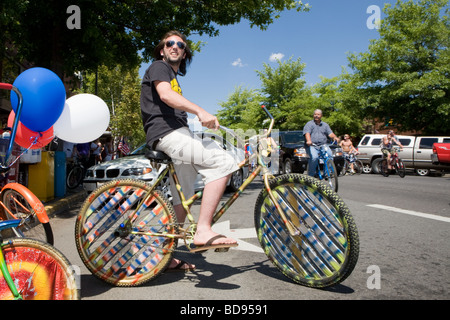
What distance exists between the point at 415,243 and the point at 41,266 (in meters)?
3.71

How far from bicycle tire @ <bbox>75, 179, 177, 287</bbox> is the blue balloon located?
4.72 ft

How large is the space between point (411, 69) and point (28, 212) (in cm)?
2711

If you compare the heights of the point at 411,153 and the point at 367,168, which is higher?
the point at 411,153

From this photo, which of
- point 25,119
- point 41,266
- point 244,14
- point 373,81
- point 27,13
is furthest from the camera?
point 373,81

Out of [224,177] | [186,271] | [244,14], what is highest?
[244,14]

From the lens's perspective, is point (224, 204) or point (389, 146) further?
point (389, 146)

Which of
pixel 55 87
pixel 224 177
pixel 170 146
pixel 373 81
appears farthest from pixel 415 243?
pixel 373 81

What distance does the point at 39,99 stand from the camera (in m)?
3.62

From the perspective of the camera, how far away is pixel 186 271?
3.15m

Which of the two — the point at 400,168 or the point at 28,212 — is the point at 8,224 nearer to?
the point at 28,212

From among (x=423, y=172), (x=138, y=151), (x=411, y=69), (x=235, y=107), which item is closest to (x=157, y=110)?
(x=138, y=151)

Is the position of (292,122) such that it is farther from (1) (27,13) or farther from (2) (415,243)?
(2) (415,243)

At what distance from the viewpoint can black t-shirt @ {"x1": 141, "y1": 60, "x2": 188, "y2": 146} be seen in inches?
107

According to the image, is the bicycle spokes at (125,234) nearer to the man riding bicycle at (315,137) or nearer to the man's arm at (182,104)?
the man's arm at (182,104)
